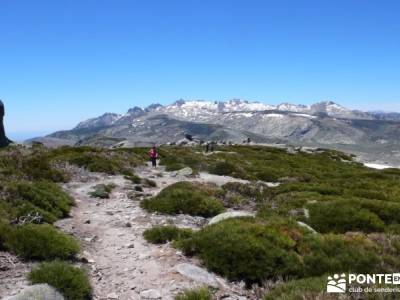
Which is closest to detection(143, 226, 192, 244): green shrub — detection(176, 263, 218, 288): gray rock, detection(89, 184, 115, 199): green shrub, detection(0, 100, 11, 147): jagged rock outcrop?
detection(176, 263, 218, 288): gray rock

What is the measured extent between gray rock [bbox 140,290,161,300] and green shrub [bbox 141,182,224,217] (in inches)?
313

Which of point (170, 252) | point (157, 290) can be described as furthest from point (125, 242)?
point (157, 290)

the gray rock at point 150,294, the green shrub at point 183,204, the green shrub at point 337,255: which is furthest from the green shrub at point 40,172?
the green shrub at point 337,255

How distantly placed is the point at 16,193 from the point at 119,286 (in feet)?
23.9

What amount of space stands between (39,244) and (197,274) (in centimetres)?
383

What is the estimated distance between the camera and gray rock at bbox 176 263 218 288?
996 centimetres

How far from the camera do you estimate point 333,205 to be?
16.9 meters

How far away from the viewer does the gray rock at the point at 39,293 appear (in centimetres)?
788

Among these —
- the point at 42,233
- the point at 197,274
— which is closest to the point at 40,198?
the point at 42,233

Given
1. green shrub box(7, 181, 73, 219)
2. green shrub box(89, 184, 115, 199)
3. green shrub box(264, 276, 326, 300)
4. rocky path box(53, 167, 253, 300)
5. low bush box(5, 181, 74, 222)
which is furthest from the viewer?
green shrub box(89, 184, 115, 199)

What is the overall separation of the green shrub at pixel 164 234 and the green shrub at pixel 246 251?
1.02 metres

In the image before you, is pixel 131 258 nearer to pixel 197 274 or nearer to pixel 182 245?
pixel 182 245

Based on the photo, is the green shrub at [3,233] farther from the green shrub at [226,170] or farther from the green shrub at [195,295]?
the green shrub at [226,170]

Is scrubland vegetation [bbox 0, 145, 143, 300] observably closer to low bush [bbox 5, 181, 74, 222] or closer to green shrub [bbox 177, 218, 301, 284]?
low bush [bbox 5, 181, 74, 222]
